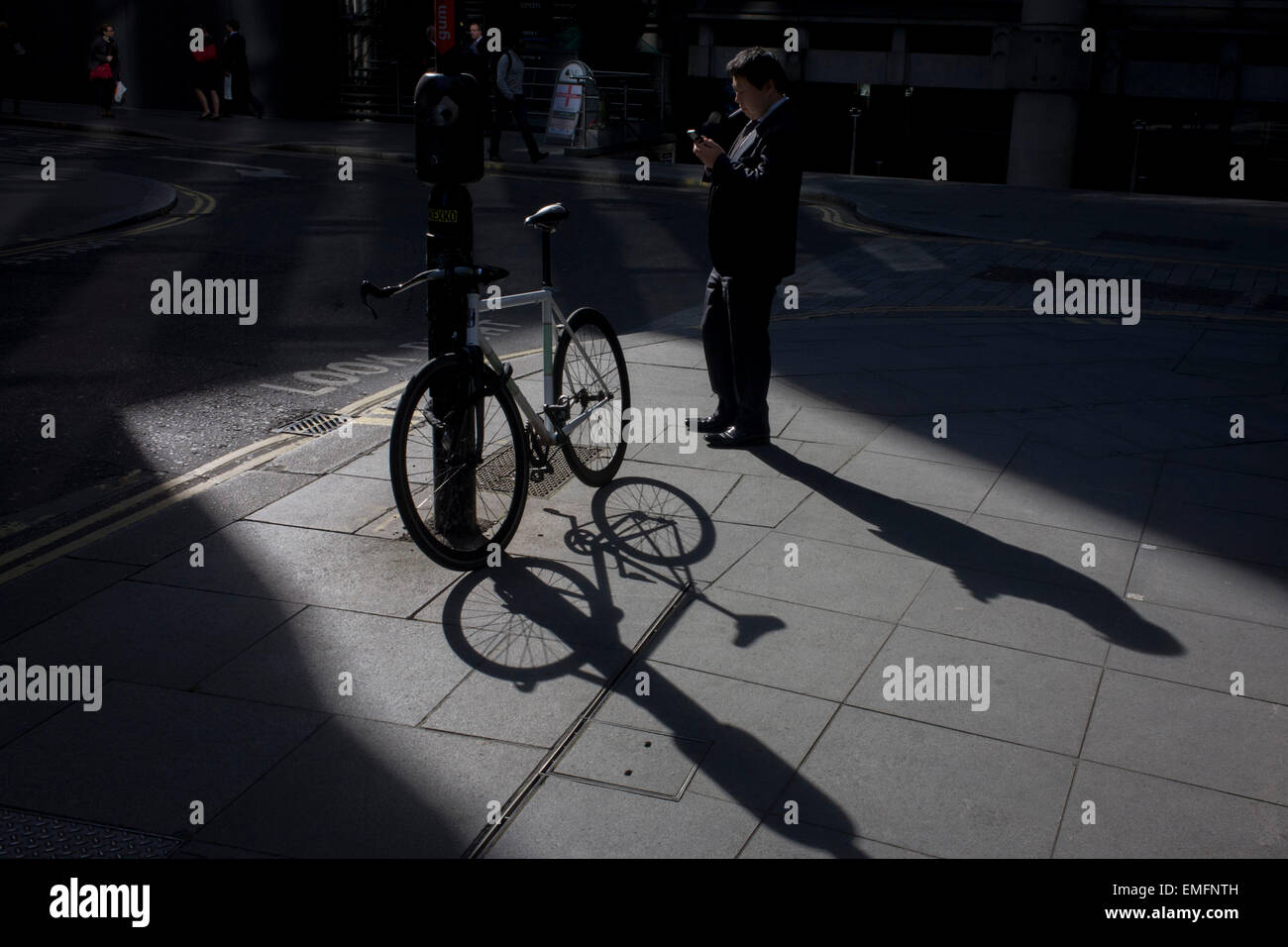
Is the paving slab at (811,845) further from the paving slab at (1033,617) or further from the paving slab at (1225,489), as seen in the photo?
the paving slab at (1225,489)

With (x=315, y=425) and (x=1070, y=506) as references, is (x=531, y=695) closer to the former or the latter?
(x=1070, y=506)

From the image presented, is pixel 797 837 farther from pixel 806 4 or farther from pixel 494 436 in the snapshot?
pixel 806 4

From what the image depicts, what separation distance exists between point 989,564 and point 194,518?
3519 millimetres

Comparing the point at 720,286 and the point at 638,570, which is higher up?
the point at 720,286

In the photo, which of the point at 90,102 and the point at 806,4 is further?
the point at 90,102

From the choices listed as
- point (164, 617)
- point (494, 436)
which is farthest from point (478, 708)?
point (494, 436)

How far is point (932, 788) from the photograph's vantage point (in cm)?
361

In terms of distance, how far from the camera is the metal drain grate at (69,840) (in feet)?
10.7

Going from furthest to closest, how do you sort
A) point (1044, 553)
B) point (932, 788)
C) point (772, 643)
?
point (1044, 553) < point (772, 643) < point (932, 788)

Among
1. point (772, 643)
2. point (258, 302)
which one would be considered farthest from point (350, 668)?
point (258, 302)

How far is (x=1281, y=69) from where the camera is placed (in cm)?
2456

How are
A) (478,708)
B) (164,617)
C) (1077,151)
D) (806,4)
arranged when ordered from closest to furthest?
(478,708) → (164,617) → (1077,151) → (806,4)

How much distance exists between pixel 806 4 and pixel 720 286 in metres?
23.5
